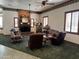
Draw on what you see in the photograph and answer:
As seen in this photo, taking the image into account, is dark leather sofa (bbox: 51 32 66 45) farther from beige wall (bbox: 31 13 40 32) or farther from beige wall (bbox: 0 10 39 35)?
beige wall (bbox: 31 13 40 32)

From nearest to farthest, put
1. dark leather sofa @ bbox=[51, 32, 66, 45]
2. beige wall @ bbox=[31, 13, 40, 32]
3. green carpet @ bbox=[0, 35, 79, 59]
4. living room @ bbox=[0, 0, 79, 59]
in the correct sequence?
1. green carpet @ bbox=[0, 35, 79, 59]
2. living room @ bbox=[0, 0, 79, 59]
3. dark leather sofa @ bbox=[51, 32, 66, 45]
4. beige wall @ bbox=[31, 13, 40, 32]

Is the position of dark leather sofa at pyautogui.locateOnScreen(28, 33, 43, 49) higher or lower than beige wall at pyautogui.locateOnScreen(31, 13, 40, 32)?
lower

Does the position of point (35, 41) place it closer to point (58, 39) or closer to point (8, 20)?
point (58, 39)

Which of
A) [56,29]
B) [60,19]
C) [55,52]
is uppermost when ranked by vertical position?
[60,19]

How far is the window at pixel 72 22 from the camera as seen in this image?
698 cm

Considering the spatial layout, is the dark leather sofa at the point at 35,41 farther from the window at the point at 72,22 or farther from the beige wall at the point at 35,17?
the beige wall at the point at 35,17

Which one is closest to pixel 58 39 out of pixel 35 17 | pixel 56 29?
pixel 56 29

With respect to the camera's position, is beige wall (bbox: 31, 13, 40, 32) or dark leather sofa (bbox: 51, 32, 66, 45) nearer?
dark leather sofa (bbox: 51, 32, 66, 45)

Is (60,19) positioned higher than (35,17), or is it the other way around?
(35,17)

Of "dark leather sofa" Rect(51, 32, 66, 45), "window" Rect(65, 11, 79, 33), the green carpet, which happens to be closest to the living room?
the green carpet

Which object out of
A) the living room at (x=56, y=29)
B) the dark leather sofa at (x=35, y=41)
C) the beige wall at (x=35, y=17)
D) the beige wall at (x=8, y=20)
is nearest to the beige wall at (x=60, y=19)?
the living room at (x=56, y=29)

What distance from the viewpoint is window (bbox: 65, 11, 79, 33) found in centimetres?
698

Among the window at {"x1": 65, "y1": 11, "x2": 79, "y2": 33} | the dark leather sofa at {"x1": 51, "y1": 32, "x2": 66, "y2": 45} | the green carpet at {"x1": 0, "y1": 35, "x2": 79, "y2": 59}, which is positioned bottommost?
the green carpet at {"x1": 0, "y1": 35, "x2": 79, "y2": 59}

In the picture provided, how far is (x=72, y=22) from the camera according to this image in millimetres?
7539
